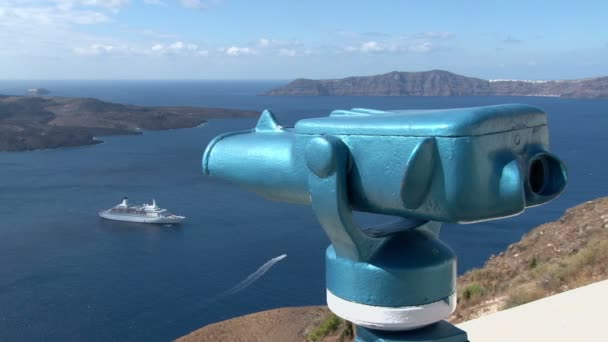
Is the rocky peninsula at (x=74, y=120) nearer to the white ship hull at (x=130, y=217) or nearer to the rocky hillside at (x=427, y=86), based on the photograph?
the white ship hull at (x=130, y=217)

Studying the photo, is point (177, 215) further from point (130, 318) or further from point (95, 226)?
point (130, 318)

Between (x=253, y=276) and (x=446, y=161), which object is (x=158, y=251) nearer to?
(x=253, y=276)

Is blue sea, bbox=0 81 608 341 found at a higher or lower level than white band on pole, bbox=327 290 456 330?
lower

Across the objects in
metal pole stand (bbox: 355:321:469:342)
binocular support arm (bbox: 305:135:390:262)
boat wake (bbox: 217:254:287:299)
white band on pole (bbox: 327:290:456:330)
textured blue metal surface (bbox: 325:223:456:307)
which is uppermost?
binocular support arm (bbox: 305:135:390:262)

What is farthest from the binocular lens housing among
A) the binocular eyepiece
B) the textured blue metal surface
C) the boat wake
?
the boat wake

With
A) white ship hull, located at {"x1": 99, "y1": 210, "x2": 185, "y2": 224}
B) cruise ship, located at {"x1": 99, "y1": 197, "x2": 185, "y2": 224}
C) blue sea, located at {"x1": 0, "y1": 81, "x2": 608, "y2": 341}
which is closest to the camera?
blue sea, located at {"x1": 0, "y1": 81, "x2": 608, "y2": 341}

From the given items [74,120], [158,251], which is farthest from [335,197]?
[74,120]

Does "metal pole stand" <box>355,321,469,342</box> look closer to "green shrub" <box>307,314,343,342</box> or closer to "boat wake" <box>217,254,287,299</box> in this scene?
"green shrub" <box>307,314,343,342</box>
